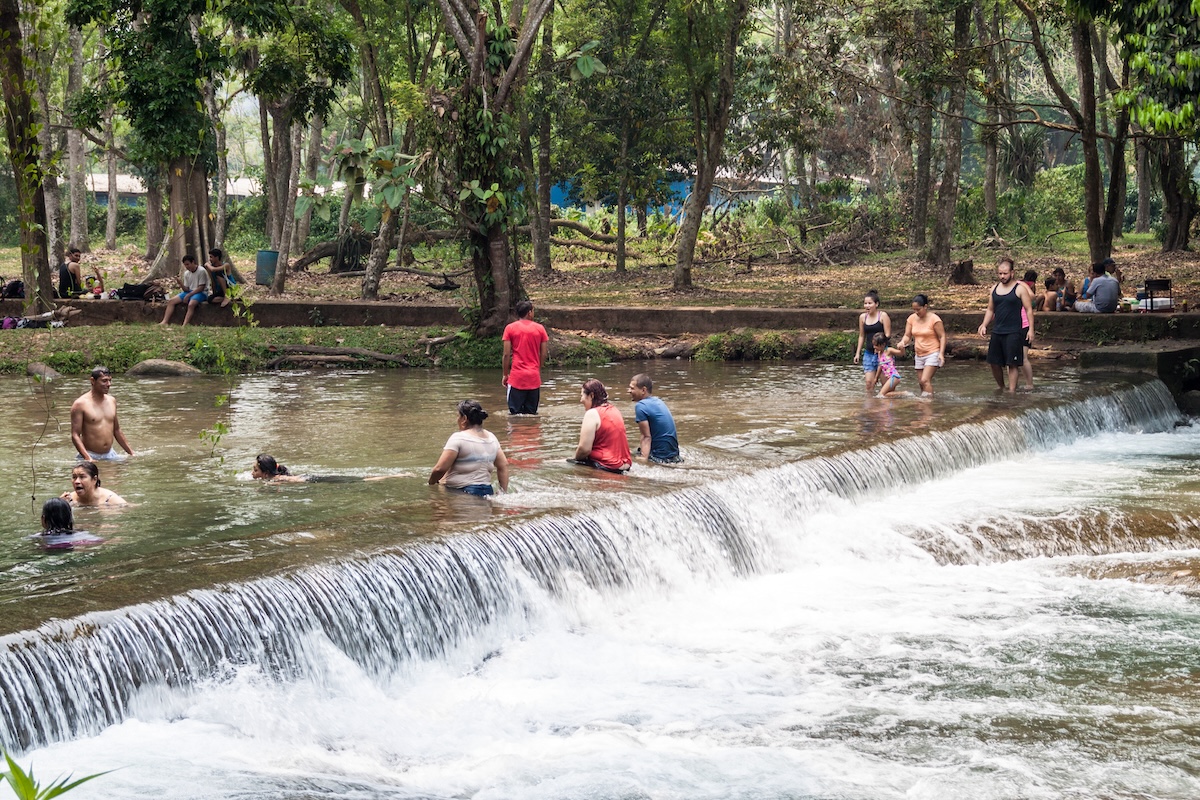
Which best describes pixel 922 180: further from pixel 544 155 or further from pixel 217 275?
pixel 217 275

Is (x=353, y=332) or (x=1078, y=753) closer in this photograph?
(x=1078, y=753)

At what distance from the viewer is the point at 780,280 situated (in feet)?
96.8

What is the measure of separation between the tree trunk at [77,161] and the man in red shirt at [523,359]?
24.0m

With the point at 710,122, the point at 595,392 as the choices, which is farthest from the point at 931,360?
the point at 710,122

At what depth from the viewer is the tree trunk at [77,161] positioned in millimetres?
34875

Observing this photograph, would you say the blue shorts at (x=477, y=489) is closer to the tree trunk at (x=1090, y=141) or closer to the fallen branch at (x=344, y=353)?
the fallen branch at (x=344, y=353)

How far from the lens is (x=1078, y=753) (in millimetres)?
6652

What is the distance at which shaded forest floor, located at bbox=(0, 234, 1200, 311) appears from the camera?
81.0 ft

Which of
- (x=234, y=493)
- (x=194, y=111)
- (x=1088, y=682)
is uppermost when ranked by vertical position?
(x=194, y=111)

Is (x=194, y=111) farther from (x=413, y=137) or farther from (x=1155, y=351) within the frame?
(x=1155, y=351)

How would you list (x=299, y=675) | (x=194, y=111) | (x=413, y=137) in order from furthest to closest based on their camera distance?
1. (x=413, y=137)
2. (x=194, y=111)
3. (x=299, y=675)

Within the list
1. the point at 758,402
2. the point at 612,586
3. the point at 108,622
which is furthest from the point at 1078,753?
the point at 758,402

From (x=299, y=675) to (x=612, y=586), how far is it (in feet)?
9.46

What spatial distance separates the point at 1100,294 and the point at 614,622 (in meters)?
13.8
